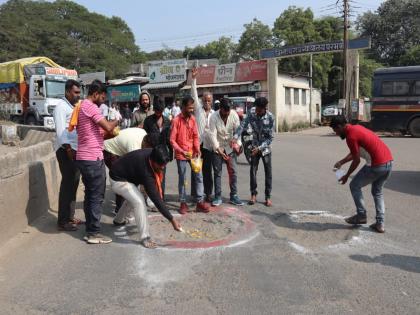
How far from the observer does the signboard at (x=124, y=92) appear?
34250 millimetres

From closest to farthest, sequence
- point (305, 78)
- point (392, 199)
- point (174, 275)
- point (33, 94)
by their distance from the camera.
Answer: point (174, 275), point (392, 199), point (33, 94), point (305, 78)

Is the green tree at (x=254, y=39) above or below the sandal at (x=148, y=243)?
above

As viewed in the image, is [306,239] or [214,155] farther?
[214,155]

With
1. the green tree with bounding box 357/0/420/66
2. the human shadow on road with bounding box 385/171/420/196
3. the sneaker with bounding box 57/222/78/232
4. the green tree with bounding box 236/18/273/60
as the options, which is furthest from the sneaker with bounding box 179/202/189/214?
the green tree with bounding box 357/0/420/66

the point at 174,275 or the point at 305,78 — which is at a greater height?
the point at 305,78

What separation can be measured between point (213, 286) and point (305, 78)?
31.1 m

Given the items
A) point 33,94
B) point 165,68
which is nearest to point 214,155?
point 33,94

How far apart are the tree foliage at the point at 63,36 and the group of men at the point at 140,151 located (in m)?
39.8

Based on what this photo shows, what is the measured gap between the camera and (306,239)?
5.13 meters

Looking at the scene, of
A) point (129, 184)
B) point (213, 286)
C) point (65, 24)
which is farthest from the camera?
point (65, 24)

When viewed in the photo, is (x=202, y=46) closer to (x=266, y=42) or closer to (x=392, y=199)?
(x=266, y=42)

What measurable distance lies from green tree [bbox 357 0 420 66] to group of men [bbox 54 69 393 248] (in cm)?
4602

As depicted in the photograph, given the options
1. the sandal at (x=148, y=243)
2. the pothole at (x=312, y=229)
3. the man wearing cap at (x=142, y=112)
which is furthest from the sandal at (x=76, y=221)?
the pothole at (x=312, y=229)

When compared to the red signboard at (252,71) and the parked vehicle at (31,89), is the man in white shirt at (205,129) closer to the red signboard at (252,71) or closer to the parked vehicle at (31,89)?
the parked vehicle at (31,89)
